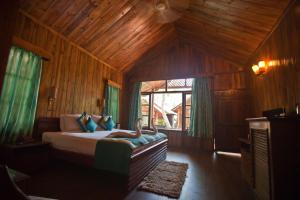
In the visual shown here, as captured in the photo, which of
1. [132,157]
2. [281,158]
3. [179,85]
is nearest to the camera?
[281,158]

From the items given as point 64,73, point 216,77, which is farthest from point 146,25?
point 216,77

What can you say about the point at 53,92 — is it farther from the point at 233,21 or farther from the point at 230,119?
the point at 230,119

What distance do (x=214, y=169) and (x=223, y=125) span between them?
1.98 m

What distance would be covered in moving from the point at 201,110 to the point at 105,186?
4041mm

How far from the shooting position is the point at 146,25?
A: 14.0 feet

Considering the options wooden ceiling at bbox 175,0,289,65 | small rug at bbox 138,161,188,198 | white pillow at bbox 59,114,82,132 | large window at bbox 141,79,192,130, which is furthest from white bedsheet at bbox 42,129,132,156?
large window at bbox 141,79,192,130

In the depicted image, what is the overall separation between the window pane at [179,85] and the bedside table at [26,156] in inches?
Answer: 182

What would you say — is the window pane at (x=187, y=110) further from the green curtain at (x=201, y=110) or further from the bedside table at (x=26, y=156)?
the bedside table at (x=26, y=156)

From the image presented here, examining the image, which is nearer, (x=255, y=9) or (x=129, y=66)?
(x=255, y=9)

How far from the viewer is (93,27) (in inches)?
142

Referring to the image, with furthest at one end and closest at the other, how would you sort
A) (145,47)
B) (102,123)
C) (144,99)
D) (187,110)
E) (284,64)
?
(144,99)
(187,110)
(145,47)
(102,123)
(284,64)

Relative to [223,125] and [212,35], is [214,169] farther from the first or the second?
[212,35]

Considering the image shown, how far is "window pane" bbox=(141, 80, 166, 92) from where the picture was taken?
245 inches

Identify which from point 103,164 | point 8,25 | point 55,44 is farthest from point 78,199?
point 55,44
